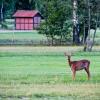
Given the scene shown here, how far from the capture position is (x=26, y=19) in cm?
9688

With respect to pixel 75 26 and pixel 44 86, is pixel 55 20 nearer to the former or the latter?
pixel 75 26

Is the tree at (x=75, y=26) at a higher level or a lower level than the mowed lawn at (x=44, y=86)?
lower

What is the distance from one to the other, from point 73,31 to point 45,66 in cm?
3377

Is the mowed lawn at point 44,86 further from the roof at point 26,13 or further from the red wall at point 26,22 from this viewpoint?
the red wall at point 26,22

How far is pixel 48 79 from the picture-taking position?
2091 cm

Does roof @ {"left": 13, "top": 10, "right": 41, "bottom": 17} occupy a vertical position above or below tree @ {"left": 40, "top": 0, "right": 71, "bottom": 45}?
below

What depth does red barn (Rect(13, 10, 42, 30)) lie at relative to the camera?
9428cm

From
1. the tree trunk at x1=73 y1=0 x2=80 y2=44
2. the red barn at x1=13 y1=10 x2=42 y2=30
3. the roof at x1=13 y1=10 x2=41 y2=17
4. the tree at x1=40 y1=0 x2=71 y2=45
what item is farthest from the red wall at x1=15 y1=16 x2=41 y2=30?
the tree at x1=40 y1=0 x2=71 y2=45

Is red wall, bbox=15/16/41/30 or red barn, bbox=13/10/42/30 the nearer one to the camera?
red barn, bbox=13/10/42/30

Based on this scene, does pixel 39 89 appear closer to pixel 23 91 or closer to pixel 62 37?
pixel 23 91

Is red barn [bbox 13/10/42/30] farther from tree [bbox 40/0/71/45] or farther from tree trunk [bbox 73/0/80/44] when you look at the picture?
tree [bbox 40/0/71/45]

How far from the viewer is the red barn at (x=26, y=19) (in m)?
94.3

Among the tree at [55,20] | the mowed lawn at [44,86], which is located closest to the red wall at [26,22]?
the tree at [55,20]

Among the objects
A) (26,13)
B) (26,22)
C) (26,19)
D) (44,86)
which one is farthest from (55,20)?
(44,86)
